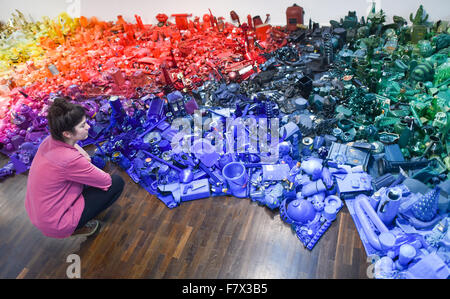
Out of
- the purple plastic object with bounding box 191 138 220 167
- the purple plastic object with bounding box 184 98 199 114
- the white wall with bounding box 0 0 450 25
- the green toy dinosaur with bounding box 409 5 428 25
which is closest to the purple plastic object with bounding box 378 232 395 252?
the purple plastic object with bounding box 191 138 220 167

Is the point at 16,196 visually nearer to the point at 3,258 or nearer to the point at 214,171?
the point at 3,258

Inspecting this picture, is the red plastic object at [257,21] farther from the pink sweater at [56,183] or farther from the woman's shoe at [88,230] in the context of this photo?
the woman's shoe at [88,230]

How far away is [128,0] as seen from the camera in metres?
7.42

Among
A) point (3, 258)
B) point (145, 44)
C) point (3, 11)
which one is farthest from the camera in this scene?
point (3, 11)

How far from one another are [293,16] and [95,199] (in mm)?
5240

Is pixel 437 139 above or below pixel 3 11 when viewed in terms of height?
below

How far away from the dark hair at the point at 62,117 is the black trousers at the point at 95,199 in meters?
0.69

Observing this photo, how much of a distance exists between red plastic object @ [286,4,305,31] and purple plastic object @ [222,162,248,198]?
3965 millimetres

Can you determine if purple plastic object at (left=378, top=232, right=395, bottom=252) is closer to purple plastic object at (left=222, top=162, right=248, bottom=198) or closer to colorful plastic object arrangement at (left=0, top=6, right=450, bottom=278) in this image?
colorful plastic object arrangement at (left=0, top=6, right=450, bottom=278)

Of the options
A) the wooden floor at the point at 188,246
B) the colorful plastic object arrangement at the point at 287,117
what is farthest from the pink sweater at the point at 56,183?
the colorful plastic object arrangement at the point at 287,117

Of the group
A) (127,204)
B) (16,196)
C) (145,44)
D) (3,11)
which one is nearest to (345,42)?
(145,44)

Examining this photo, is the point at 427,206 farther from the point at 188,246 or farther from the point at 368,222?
the point at 188,246

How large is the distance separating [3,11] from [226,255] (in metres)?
10.0

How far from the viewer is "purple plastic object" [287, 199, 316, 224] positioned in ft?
9.76
